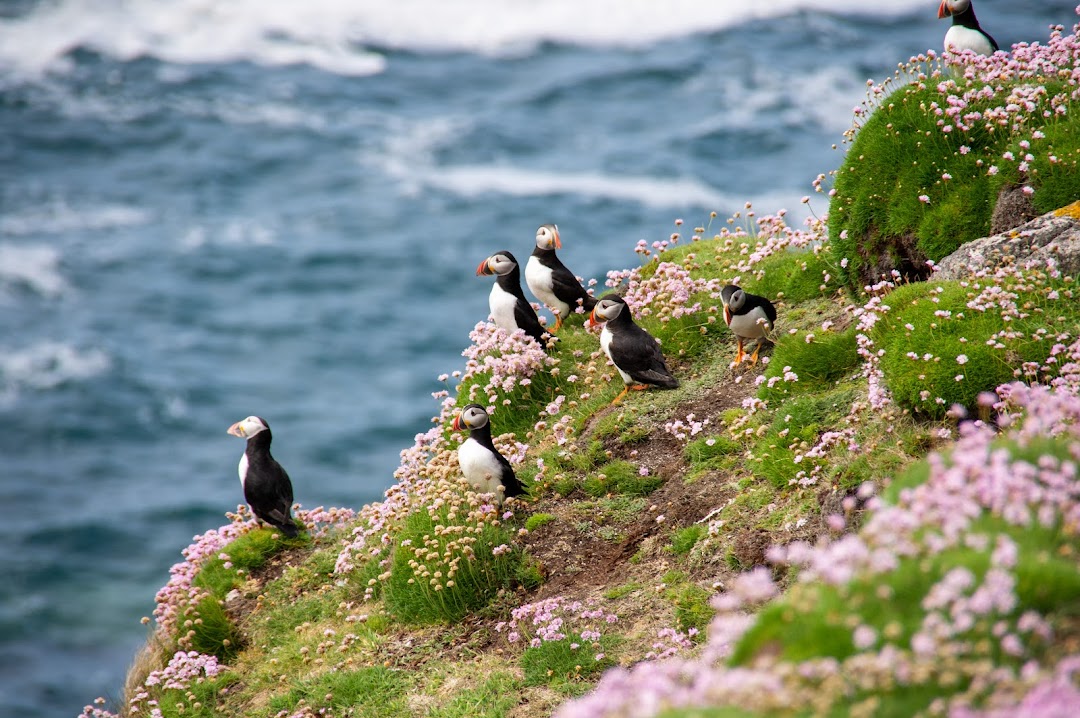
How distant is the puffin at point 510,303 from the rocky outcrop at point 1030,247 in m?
4.74

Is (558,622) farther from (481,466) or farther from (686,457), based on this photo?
(686,457)

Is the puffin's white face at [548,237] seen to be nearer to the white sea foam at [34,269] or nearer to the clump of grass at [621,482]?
the clump of grass at [621,482]

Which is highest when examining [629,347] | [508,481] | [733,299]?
[629,347]

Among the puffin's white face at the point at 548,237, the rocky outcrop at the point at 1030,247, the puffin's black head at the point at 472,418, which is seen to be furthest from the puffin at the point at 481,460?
the rocky outcrop at the point at 1030,247

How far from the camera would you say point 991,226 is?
977 centimetres

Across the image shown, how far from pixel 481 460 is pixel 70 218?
8294cm

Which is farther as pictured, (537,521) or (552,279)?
(552,279)

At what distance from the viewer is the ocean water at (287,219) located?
51000 mm

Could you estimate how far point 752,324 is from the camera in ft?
35.1

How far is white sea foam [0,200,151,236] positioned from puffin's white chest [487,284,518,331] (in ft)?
253

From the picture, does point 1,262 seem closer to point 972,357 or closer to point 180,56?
point 180,56

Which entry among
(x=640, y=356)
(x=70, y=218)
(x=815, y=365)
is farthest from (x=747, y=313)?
(x=70, y=218)

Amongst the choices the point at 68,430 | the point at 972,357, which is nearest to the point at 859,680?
the point at 972,357

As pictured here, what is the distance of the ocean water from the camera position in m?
51.0
